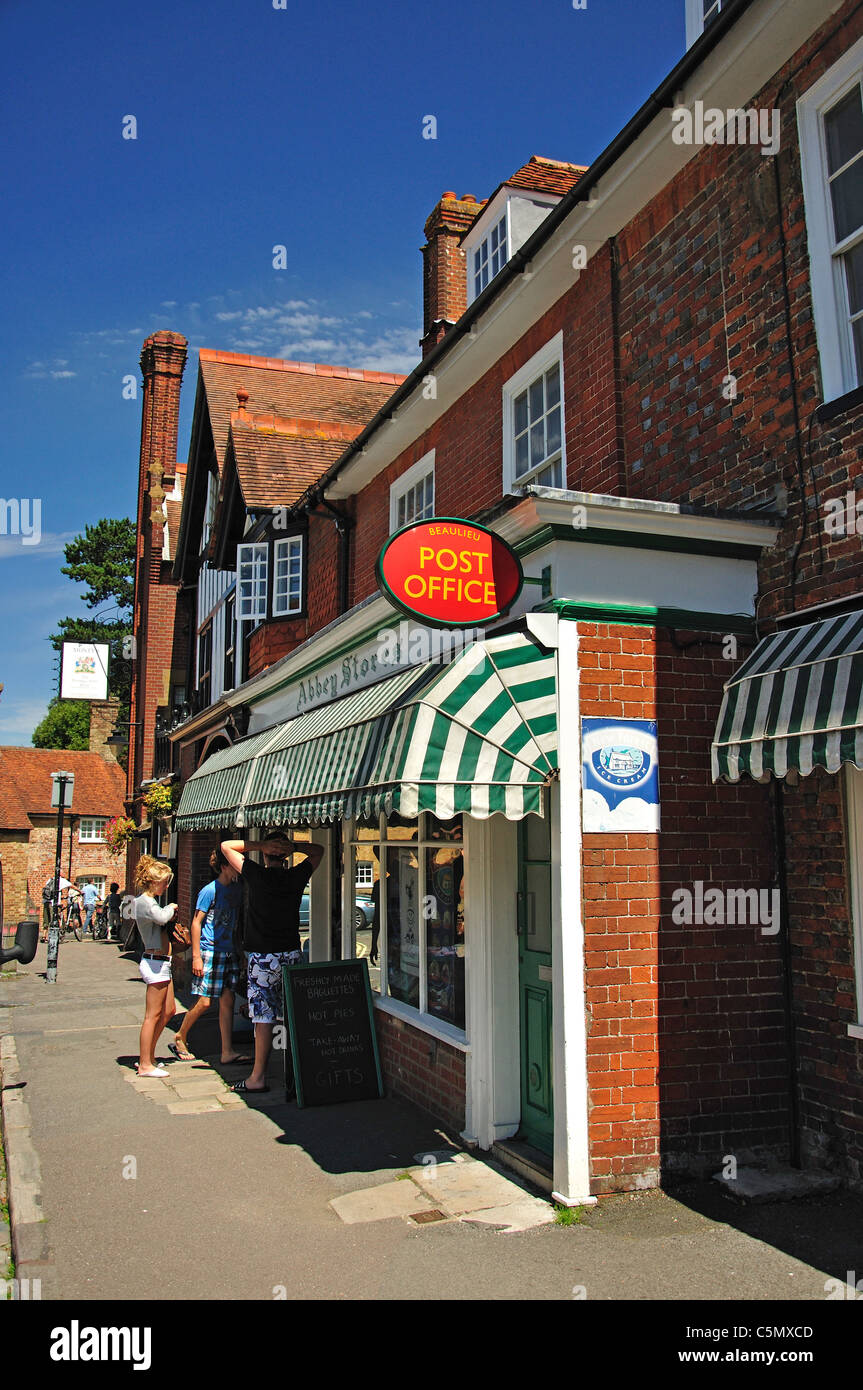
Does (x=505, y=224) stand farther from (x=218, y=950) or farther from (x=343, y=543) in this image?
(x=218, y=950)

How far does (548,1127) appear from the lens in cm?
587

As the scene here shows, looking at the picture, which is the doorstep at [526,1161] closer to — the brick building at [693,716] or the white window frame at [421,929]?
the brick building at [693,716]

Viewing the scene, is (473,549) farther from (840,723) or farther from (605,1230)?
(605,1230)

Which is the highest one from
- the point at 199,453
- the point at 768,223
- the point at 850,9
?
the point at 199,453

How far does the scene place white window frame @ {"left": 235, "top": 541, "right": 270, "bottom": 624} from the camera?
14.3 m

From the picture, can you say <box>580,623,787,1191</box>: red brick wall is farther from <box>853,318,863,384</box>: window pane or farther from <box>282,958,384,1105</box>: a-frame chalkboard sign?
<box>282,958,384,1105</box>: a-frame chalkboard sign

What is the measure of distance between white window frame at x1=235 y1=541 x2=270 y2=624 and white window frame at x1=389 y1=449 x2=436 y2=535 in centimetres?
316

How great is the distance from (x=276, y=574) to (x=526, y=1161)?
402 inches

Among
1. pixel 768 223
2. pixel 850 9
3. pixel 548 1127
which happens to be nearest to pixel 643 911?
pixel 548 1127

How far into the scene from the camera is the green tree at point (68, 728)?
60250 mm

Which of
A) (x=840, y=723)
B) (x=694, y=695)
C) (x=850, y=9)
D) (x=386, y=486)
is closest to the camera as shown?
(x=840, y=723)

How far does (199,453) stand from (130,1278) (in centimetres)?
1725
